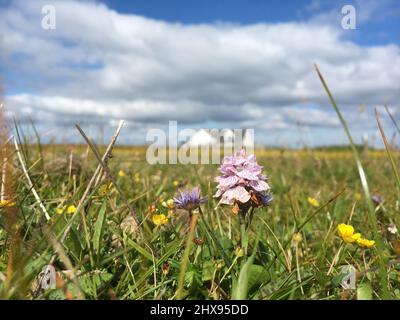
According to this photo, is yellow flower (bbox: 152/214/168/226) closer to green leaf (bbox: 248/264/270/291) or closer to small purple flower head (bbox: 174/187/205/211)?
small purple flower head (bbox: 174/187/205/211)

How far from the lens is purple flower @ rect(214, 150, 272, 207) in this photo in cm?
162

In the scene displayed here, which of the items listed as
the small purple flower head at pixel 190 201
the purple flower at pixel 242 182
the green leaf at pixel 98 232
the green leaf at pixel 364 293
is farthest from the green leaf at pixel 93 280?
the green leaf at pixel 364 293

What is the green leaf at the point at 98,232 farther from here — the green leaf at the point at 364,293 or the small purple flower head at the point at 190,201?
the green leaf at the point at 364,293

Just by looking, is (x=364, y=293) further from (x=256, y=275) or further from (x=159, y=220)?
(x=159, y=220)

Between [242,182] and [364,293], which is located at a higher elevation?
[242,182]

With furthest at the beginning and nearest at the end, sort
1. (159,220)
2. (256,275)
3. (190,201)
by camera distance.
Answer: (159,220)
(190,201)
(256,275)

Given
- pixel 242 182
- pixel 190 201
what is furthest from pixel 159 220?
pixel 242 182

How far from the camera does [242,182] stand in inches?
64.6

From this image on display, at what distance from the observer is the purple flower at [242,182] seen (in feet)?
5.32

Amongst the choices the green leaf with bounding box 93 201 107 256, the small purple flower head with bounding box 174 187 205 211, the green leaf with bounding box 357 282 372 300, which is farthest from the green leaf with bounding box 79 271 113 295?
the green leaf with bounding box 357 282 372 300

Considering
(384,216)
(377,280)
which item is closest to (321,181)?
(384,216)

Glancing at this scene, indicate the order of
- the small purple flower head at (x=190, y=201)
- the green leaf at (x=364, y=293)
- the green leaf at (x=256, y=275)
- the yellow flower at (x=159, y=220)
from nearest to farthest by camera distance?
the green leaf at (x=364, y=293), the green leaf at (x=256, y=275), the small purple flower head at (x=190, y=201), the yellow flower at (x=159, y=220)
